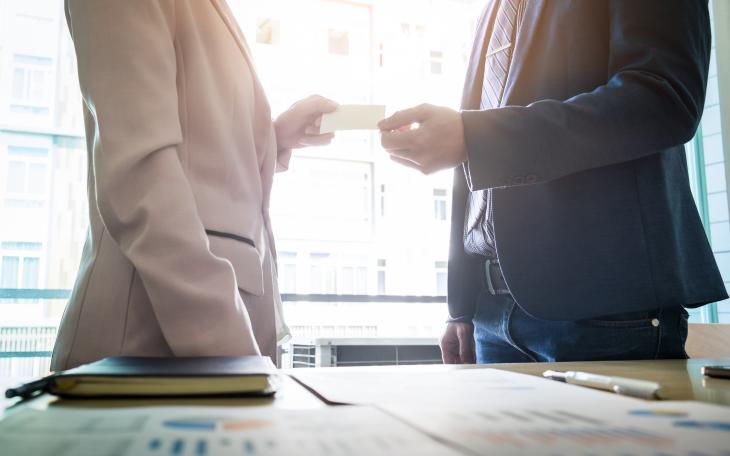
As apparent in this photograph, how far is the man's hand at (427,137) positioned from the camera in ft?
2.98

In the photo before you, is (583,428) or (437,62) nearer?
(583,428)

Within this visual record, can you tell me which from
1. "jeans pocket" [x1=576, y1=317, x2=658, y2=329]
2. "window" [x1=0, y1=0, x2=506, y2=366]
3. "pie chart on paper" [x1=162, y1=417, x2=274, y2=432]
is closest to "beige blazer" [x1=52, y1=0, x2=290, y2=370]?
"pie chart on paper" [x1=162, y1=417, x2=274, y2=432]

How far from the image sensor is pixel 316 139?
123cm

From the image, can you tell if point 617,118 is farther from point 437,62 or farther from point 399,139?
→ point 437,62

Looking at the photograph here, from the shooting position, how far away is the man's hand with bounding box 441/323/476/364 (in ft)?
4.13

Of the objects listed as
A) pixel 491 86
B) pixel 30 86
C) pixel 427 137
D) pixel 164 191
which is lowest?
pixel 164 191

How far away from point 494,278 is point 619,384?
22.7 inches

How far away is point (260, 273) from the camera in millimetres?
889

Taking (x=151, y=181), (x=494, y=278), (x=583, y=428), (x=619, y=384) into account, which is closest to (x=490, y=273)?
(x=494, y=278)

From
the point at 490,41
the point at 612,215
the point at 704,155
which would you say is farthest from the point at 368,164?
the point at 612,215

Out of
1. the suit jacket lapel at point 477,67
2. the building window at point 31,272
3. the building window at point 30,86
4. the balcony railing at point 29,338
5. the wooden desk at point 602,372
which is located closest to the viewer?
the wooden desk at point 602,372

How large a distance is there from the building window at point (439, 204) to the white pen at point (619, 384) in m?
3.94

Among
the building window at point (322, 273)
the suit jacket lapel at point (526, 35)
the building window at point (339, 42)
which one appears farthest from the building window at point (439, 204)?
the suit jacket lapel at point (526, 35)

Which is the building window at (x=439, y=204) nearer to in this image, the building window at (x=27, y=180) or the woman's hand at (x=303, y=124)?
the building window at (x=27, y=180)
